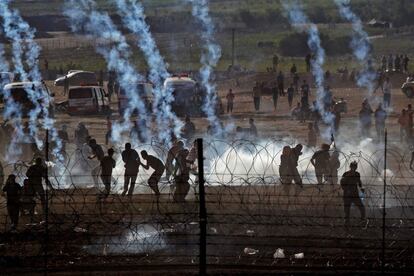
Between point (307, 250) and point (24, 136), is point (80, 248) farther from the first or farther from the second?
point (24, 136)

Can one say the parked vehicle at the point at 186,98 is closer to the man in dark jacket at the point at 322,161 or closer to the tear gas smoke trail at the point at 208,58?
the tear gas smoke trail at the point at 208,58

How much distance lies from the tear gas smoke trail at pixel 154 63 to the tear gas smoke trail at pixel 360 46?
906 centimetres

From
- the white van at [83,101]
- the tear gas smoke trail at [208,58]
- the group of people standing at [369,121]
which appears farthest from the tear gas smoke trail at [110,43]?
the group of people standing at [369,121]

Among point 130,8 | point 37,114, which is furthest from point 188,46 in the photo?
point 37,114

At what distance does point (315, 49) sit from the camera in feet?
189

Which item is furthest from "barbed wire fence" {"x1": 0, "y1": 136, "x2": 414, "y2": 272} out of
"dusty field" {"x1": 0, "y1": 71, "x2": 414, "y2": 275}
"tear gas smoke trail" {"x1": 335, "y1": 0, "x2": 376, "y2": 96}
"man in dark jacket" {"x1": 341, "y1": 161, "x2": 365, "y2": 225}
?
"tear gas smoke trail" {"x1": 335, "y1": 0, "x2": 376, "y2": 96}

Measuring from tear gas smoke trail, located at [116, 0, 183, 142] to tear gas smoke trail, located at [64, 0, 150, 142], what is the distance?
761mm

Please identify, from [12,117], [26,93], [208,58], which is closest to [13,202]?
[12,117]

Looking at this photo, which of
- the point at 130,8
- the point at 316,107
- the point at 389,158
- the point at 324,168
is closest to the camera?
the point at 324,168

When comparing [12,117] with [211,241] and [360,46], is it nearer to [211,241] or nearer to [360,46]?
[211,241]

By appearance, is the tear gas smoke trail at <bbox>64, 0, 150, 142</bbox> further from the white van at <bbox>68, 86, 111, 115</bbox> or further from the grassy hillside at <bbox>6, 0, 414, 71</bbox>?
the white van at <bbox>68, 86, 111, 115</bbox>

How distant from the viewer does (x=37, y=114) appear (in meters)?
34.5

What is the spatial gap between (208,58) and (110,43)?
23.0 feet

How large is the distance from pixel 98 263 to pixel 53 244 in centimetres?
141
